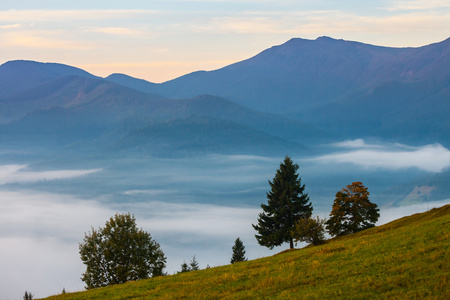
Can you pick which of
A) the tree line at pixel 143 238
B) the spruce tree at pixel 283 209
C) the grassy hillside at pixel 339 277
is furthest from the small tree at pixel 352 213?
the grassy hillside at pixel 339 277

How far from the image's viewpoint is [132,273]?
50.9 meters

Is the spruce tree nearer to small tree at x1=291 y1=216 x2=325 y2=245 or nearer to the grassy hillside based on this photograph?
small tree at x1=291 y1=216 x2=325 y2=245

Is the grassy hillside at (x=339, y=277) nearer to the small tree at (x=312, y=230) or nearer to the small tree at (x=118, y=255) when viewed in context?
the small tree at (x=118, y=255)

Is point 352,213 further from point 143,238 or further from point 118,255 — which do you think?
point 118,255

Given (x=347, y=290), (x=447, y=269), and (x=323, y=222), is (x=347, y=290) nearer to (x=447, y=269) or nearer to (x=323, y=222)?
(x=447, y=269)

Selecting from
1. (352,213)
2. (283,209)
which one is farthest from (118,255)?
(352,213)

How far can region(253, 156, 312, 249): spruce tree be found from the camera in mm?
70812

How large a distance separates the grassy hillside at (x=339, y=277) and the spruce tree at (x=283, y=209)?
117ft

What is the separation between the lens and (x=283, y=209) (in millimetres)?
70750

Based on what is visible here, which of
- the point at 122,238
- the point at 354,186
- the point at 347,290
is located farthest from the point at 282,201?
the point at 347,290

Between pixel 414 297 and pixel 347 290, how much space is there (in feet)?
10.4

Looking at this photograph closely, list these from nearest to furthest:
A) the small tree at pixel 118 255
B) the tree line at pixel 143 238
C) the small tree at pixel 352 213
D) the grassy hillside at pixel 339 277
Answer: the grassy hillside at pixel 339 277, the small tree at pixel 118 255, the tree line at pixel 143 238, the small tree at pixel 352 213

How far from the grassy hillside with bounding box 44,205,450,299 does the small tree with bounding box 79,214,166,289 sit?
1693 centimetres

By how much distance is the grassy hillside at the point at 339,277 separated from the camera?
867 inches
